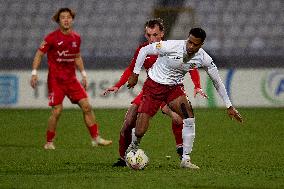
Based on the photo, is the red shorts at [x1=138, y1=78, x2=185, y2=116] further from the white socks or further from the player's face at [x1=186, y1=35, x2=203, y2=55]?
the player's face at [x1=186, y1=35, x2=203, y2=55]

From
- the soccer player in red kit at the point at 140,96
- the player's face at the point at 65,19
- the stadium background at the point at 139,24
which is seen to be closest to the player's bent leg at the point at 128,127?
the soccer player in red kit at the point at 140,96

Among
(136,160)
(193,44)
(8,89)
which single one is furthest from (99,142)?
(8,89)

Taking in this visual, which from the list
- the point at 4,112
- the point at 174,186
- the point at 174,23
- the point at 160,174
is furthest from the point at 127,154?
the point at 174,23

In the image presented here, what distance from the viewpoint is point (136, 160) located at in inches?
399

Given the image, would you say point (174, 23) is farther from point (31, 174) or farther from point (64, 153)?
point (31, 174)

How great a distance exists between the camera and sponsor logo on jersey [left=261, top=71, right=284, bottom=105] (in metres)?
20.8

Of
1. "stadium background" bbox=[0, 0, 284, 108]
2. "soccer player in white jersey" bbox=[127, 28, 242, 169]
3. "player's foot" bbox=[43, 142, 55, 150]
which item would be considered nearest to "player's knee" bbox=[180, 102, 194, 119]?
"soccer player in white jersey" bbox=[127, 28, 242, 169]

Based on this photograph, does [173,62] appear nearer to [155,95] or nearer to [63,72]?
[155,95]

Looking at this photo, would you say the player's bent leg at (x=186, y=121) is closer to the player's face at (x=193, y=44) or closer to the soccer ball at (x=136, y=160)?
the soccer ball at (x=136, y=160)

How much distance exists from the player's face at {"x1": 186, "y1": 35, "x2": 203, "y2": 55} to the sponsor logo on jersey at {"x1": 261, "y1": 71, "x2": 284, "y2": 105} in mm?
11187

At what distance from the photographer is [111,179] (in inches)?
355

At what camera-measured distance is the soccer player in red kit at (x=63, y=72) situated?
13875mm

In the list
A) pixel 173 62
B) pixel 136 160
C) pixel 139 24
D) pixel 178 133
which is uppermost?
pixel 139 24

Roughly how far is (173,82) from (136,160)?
95 centimetres
